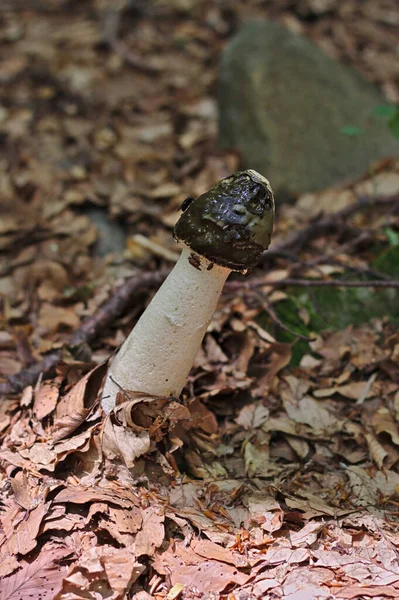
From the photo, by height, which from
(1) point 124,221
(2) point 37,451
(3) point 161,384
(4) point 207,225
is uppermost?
(4) point 207,225

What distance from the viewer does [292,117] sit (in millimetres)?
6367

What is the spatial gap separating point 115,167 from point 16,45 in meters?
2.92

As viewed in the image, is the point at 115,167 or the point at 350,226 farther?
the point at 115,167

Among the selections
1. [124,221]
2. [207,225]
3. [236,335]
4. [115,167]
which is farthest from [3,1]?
[207,225]

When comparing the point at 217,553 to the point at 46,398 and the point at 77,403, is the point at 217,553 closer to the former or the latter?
the point at 77,403

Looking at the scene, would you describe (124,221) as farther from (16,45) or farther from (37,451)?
(16,45)

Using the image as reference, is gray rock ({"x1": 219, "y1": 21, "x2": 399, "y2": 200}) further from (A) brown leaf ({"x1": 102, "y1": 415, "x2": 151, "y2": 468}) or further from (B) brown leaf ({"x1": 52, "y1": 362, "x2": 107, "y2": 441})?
(A) brown leaf ({"x1": 102, "y1": 415, "x2": 151, "y2": 468})

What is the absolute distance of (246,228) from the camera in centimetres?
286

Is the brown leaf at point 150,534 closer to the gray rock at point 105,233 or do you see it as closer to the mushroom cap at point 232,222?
the mushroom cap at point 232,222

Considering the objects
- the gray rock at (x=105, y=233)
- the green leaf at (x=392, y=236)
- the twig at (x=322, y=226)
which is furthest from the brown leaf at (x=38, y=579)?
the green leaf at (x=392, y=236)

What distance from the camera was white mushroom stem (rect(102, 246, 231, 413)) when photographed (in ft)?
10.2

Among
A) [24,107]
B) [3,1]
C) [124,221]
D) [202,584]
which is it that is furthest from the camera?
[3,1]

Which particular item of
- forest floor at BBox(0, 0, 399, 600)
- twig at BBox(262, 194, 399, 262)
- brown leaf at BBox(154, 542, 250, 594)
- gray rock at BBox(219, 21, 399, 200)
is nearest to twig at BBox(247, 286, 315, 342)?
forest floor at BBox(0, 0, 399, 600)

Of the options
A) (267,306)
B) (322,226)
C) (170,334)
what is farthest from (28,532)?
(322,226)
